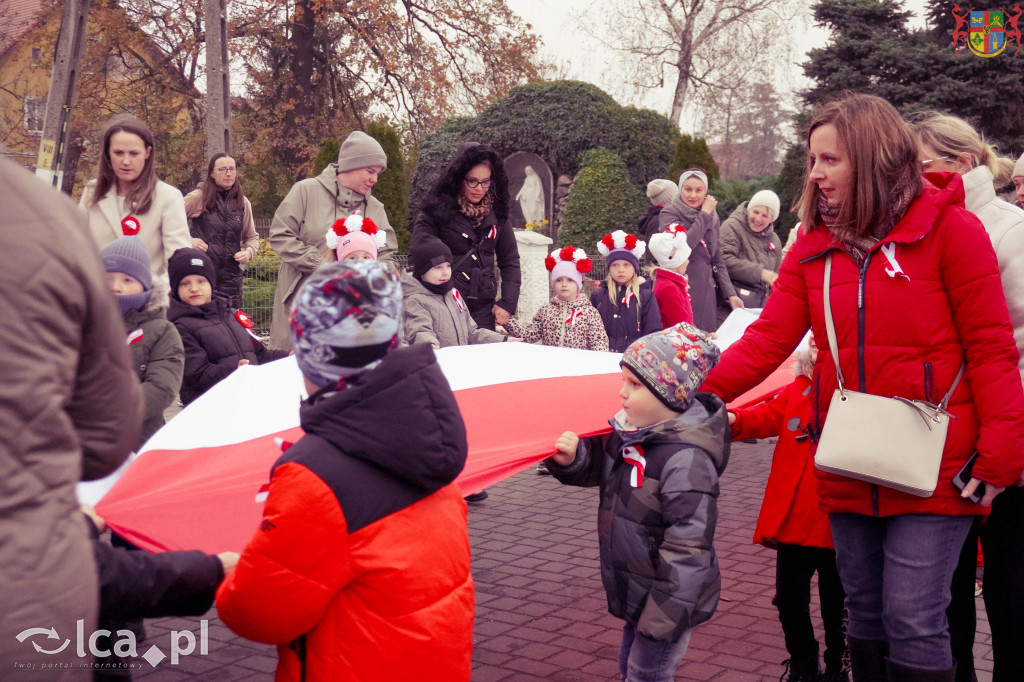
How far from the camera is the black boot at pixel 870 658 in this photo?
314 centimetres

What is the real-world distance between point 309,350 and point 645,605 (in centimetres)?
140

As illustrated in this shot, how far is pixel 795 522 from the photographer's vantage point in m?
3.78

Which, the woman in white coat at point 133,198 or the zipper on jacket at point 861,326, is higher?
the woman in white coat at point 133,198

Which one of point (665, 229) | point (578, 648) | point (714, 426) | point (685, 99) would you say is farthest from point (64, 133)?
point (685, 99)

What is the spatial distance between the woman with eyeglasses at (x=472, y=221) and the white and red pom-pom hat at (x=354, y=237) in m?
0.47

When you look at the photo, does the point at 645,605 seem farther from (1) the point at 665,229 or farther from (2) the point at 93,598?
(1) the point at 665,229

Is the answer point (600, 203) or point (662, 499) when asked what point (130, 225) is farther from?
point (600, 203)

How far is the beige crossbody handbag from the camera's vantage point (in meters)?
2.85

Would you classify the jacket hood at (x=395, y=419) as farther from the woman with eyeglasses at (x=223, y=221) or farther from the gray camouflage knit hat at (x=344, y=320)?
the woman with eyeglasses at (x=223, y=221)

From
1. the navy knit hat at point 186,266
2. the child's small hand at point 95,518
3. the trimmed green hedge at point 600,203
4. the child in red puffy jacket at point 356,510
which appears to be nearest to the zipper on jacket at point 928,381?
the child in red puffy jacket at point 356,510

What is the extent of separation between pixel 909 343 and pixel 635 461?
0.85 metres

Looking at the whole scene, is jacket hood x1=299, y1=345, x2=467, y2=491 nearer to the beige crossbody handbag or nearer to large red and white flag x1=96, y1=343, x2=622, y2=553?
large red and white flag x1=96, y1=343, x2=622, y2=553

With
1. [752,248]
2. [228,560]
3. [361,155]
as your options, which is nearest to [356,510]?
[228,560]

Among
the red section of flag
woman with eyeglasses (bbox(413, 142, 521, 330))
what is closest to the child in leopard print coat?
woman with eyeglasses (bbox(413, 142, 521, 330))
